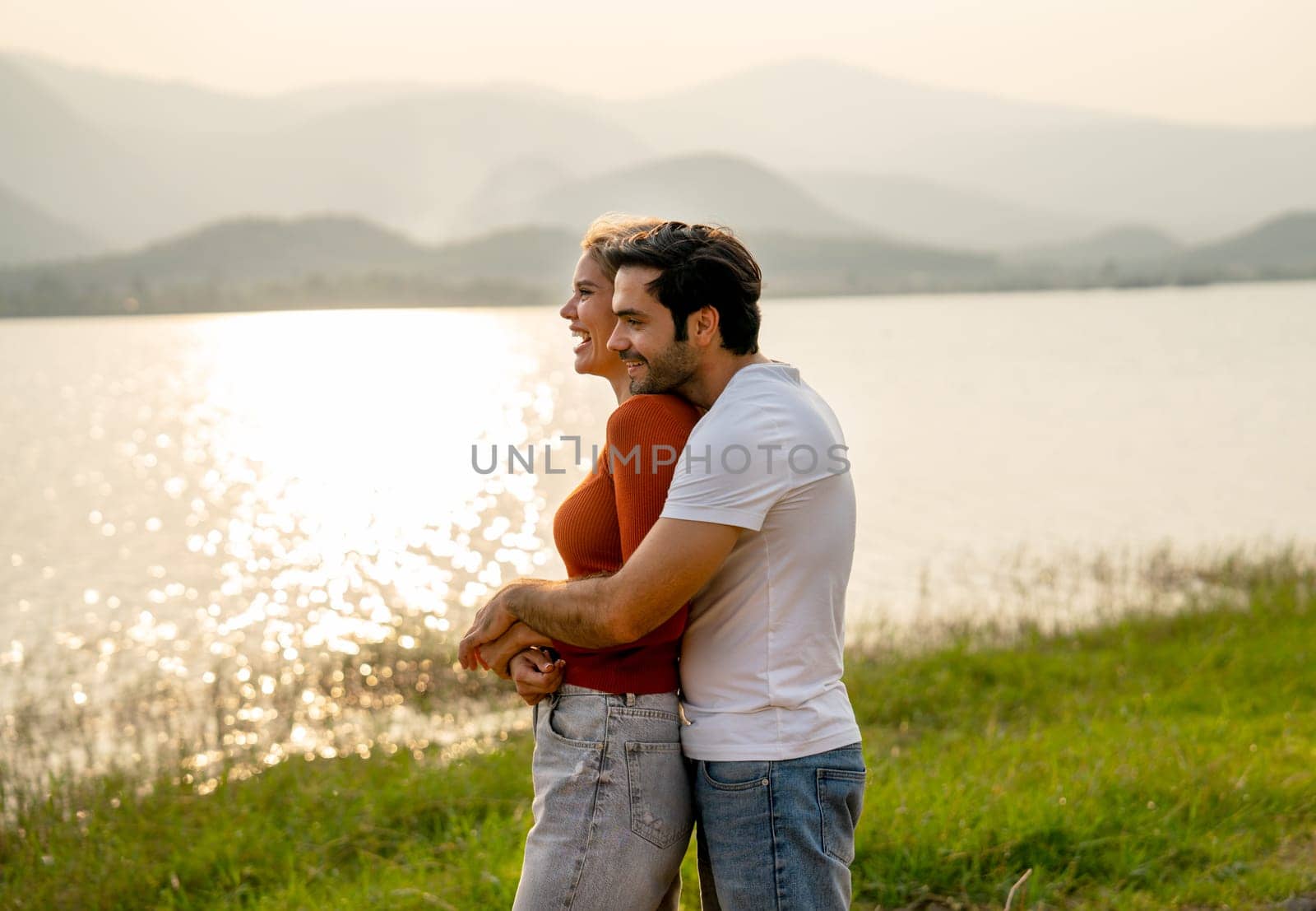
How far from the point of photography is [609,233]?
273cm

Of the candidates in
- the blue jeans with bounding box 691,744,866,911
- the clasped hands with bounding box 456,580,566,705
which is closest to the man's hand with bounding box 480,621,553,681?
the clasped hands with bounding box 456,580,566,705

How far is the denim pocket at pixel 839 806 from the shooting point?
8.06 feet

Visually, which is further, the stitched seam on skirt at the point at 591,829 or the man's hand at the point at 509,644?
the man's hand at the point at 509,644

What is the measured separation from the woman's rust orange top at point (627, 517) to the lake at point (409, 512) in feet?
17.2

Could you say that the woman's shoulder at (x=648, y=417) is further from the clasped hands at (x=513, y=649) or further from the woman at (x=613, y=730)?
the clasped hands at (x=513, y=649)

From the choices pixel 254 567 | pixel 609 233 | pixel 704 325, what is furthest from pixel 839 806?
pixel 254 567

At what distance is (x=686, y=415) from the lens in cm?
251

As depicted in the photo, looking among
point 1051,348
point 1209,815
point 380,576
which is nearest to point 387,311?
point 1051,348

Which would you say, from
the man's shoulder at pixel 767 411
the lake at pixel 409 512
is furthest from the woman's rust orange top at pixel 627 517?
the lake at pixel 409 512

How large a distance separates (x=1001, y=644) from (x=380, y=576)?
855 centimetres

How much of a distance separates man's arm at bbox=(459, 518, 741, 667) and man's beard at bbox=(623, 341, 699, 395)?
345 mm

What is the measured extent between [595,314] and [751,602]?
78 centimetres

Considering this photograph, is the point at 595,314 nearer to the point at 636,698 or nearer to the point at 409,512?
the point at 636,698

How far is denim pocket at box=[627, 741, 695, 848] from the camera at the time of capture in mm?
2443
